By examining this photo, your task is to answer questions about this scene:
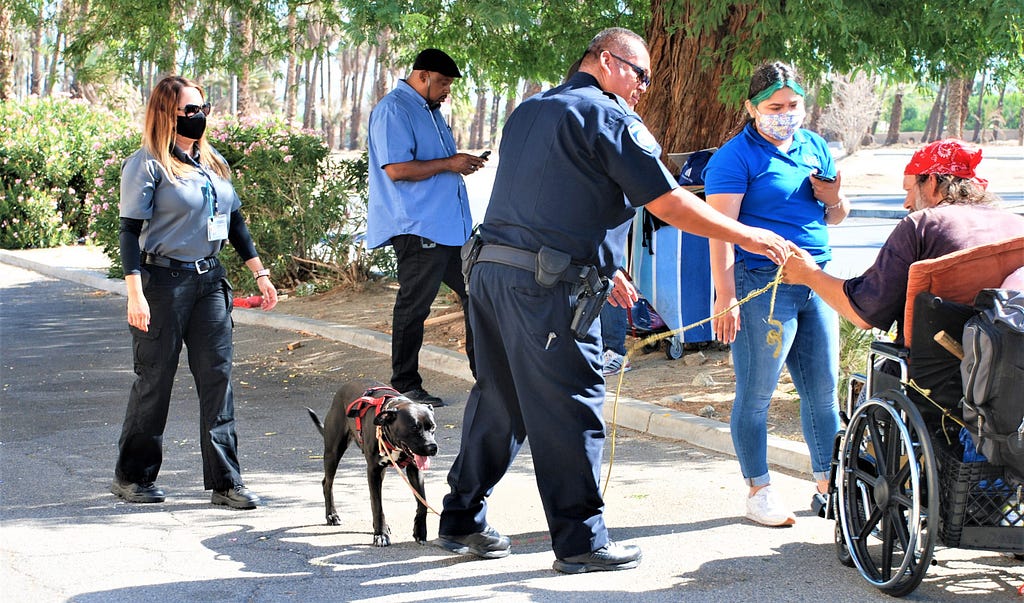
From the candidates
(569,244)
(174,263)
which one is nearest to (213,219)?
(174,263)

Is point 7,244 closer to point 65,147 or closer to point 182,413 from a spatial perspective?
point 65,147

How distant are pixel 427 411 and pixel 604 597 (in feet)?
3.41

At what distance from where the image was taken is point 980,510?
3.91 meters

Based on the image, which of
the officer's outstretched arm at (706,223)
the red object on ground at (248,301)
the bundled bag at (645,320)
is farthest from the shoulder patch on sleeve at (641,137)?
the red object on ground at (248,301)

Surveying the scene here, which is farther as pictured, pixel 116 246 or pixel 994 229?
pixel 116 246

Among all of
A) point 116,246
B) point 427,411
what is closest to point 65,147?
point 116,246

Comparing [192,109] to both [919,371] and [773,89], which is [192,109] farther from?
[919,371]

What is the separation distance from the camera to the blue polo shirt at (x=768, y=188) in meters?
4.86

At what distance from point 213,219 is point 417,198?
7.81ft

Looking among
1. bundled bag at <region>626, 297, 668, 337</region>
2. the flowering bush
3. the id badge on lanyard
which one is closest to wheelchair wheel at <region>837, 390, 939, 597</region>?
the id badge on lanyard

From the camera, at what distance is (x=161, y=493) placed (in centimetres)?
555

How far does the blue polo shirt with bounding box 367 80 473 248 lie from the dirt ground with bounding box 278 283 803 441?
146cm

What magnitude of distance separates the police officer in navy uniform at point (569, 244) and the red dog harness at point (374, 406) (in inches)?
21.8

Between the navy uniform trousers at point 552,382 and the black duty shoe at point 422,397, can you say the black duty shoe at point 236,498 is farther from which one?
the black duty shoe at point 422,397
